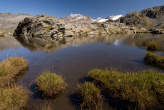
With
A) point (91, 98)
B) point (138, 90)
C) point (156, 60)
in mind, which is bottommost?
point (91, 98)

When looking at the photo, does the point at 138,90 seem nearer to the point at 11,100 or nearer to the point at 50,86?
the point at 50,86

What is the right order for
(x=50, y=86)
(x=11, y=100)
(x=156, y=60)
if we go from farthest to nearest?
(x=156, y=60) → (x=50, y=86) → (x=11, y=100)

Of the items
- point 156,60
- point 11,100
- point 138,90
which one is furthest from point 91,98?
point 156,60

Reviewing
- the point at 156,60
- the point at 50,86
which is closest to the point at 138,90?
the point at 50,86

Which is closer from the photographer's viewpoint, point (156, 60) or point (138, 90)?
point (138, 90)

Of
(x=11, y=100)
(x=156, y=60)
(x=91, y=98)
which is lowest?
(x=91, y=98)

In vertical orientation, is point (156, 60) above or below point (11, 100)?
above

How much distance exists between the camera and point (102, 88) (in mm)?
6062

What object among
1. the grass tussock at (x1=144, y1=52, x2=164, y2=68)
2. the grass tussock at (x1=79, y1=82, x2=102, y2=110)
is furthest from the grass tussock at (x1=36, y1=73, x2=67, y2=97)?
the grass tussock at (x1=144, y1=52, x2=164, y2=68)

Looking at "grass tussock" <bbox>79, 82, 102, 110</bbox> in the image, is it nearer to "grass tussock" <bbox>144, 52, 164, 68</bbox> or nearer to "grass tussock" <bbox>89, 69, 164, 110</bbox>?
"grass tussock" <bbox>89, 69, 164, 110</bbox>

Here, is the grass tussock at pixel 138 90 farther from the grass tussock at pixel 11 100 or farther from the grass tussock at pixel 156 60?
the grass tussock at pixel 156 60

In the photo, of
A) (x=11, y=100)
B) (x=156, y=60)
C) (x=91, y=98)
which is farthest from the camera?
(x=156, y=60)

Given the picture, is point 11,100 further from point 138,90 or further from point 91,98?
point 138,90

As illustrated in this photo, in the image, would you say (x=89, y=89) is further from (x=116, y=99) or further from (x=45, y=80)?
(x=45, y=80)
